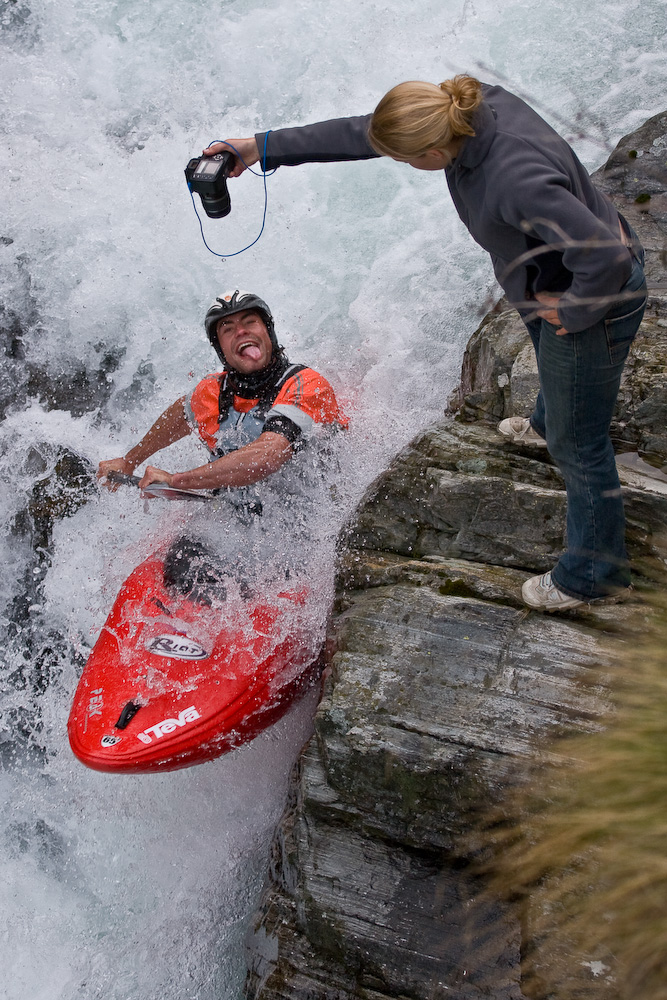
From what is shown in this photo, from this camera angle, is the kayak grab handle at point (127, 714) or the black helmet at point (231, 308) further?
the black helmet at point (231, 308)

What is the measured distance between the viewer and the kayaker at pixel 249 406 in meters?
3.60

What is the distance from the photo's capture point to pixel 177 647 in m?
3.63

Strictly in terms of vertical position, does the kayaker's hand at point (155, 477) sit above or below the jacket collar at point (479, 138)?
below

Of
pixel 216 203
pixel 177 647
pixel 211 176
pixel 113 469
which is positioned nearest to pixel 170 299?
pixel 113 469

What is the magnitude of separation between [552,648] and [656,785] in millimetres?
672

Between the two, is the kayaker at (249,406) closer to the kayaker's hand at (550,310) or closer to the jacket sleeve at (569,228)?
the kayaker's hand at (550,310)

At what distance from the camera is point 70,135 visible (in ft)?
22.2

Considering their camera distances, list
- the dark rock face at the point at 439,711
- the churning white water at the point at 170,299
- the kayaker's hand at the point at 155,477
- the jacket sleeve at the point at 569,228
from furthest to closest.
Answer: the churning white water at the point at 170,299, the kayaker's hand at the point at 155,477, the dark rock face at the point at 439,711, the jacket sleeve at the point at 569,228

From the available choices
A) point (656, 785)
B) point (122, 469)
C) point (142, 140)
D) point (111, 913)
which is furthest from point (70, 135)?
point (656, 785)

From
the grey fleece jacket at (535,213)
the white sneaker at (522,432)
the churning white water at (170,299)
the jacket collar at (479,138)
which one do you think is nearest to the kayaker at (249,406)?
the churning white water at (170,299)

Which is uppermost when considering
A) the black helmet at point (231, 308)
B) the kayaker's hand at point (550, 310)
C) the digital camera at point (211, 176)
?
the digital camera at point (211, 176)

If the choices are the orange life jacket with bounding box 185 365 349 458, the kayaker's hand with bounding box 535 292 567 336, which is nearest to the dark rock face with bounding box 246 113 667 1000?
the orange life jacket with bounding box 185 365 349 458

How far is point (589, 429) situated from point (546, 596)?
2.37 ft

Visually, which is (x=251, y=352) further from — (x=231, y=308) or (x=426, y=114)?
(x=426, y=114)
